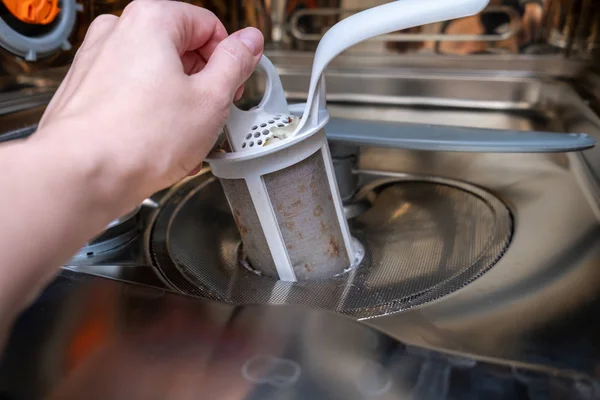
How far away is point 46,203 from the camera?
20 cm

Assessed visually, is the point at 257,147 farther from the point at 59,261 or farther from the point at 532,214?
the point at 532,214

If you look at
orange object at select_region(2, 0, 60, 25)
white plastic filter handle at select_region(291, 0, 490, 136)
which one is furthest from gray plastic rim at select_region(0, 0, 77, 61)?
white plastic filter handle at select_region(291, 0, 490, 136)

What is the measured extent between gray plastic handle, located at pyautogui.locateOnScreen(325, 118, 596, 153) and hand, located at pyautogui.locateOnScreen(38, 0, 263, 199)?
0.20 m

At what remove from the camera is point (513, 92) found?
715 mm

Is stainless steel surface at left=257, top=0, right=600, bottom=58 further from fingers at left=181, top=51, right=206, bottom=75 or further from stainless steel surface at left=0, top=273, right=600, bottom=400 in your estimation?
stainless steel surface at left=0, top=273, right=600, bottom=400

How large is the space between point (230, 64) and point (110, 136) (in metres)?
0.09

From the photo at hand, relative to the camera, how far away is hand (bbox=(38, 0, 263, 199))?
233 millimetres

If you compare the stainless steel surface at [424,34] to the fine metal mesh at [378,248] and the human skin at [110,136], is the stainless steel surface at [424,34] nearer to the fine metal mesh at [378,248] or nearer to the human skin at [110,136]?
the fine metal mesh at [378,248]

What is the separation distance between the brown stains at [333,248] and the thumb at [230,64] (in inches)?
5.8

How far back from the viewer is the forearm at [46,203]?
0.19 meters

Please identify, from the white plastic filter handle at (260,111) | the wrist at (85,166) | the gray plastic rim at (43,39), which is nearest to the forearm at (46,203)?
the wrist at (85,166)

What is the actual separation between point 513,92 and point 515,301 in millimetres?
481

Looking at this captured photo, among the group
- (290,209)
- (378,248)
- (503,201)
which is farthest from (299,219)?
(503,201)

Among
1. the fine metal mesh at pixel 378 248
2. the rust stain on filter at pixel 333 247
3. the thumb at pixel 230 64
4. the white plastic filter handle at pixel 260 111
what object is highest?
the thumb at pixel 230 64
